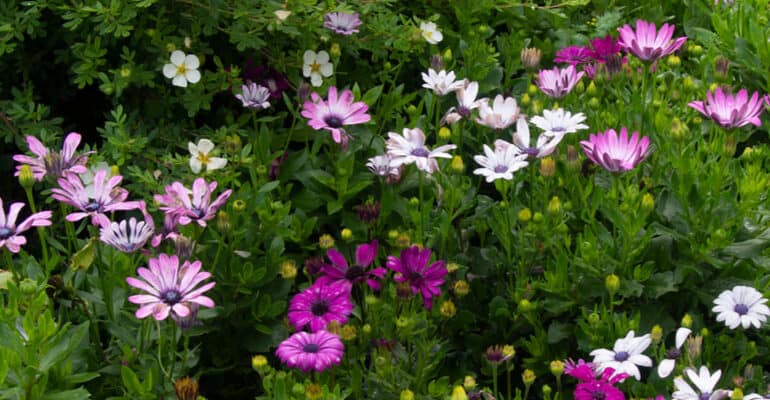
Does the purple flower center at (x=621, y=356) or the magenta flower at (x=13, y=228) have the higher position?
the magenta flower at (x=13, y=228)

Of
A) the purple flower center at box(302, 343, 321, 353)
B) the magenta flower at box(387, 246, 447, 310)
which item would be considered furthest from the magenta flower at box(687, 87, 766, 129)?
the purple flower center at box(302, 343, 321, 353)

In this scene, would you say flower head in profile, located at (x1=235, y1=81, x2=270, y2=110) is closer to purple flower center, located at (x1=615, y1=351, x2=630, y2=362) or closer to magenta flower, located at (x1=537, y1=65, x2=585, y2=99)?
magenta flower, located at (x1=537, y1=65, x2=585, y2=99)

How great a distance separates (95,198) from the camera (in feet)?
6.35

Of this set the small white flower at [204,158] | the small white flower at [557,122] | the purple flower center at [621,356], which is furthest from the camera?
the small white flower at [204,158]

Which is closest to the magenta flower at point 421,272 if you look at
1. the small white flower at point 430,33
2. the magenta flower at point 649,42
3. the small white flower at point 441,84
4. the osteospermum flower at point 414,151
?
the osteospermum flower at point 414,151

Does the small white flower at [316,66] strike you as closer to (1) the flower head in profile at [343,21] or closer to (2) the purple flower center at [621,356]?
(1) the flower head in profile at [343,21]

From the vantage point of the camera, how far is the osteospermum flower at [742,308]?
6.37 feet

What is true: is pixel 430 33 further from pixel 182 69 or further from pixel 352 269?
pixel 352 269

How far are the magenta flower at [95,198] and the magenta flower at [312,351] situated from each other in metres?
0.41

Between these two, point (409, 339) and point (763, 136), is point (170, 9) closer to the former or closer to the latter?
point (409, 339)

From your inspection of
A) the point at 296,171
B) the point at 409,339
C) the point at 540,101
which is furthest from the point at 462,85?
the point at 409,339

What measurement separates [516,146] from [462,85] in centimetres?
32

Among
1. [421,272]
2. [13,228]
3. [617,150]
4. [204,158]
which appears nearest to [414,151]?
[421,272]

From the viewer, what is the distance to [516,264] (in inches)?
94.0
